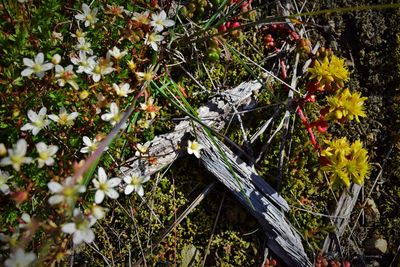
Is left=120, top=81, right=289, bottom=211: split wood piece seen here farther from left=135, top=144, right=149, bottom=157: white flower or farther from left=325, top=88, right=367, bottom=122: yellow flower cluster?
left=325, top=88, right=367, bottom=122: yellow flower cluster

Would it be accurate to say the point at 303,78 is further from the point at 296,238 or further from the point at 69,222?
the point at 69,222

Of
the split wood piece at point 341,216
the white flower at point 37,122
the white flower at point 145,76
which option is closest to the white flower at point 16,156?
the white flower at point 37,122

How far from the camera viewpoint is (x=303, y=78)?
349 centimetres

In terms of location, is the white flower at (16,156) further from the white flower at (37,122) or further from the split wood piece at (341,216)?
the split wood piece at (341,216)

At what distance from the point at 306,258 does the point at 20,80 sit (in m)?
2.31

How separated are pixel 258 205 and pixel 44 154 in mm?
1524

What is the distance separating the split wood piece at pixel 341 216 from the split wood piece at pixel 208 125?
0.47m

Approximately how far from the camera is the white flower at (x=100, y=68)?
2.59 meters

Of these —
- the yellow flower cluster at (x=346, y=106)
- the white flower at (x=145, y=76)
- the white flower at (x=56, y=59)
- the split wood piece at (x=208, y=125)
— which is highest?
the white flower at (x=56, y=59)

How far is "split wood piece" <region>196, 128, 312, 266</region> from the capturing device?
2.91 m

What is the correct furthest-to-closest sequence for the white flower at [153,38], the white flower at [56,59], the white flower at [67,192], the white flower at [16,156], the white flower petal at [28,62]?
the white flower at [153,38] < the white flower at [56,59] < the white flower petal at [28,62] < the white flower at [16,156] < the white flower at [67,192]

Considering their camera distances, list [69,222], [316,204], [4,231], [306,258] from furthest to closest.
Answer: [316,204]
[306,258]
[4,231]
[69,222]

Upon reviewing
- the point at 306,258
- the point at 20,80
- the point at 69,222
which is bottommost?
the point at 306,258

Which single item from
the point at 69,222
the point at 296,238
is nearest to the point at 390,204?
the point at 296,238
